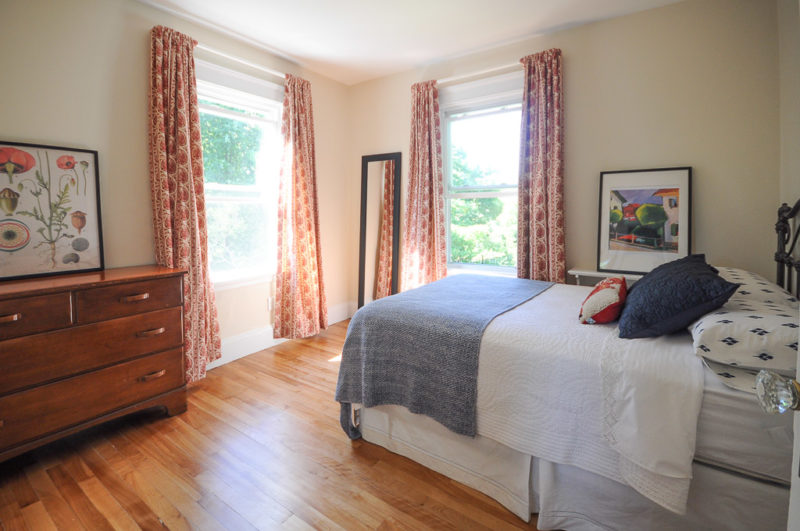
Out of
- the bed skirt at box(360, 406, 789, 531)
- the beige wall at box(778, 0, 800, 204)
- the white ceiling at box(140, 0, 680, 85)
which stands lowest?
the bed skirt at box(360, 406, 789, 531)

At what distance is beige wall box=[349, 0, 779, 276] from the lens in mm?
2383

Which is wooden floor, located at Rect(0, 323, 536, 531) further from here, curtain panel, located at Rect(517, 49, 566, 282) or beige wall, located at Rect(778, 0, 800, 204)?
beige wall, located at Rect(778, 0, 800, 204)

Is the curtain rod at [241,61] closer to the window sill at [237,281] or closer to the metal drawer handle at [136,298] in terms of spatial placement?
the window sill at [237,281]

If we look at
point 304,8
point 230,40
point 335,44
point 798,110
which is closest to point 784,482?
point 798,110

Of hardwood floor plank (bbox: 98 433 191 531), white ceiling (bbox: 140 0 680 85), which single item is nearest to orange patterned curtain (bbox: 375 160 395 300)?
white ceiling (bbox: 140 0 680 85)

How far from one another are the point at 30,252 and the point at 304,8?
2.32m

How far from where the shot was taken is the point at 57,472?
5.93 ft

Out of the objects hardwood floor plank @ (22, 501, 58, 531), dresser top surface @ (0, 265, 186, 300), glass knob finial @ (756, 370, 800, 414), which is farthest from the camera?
dresser top surface @ (0, 265, 186, 300)

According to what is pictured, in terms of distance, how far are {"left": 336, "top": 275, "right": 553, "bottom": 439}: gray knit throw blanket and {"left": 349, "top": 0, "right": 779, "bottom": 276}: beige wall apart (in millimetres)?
1475

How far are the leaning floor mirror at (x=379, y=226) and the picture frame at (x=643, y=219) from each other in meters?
1.93

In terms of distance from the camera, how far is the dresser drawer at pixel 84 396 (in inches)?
67.7

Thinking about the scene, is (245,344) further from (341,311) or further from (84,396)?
(84,396)

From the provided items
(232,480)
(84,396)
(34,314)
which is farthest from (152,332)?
(232,480)

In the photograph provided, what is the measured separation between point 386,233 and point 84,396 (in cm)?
278
